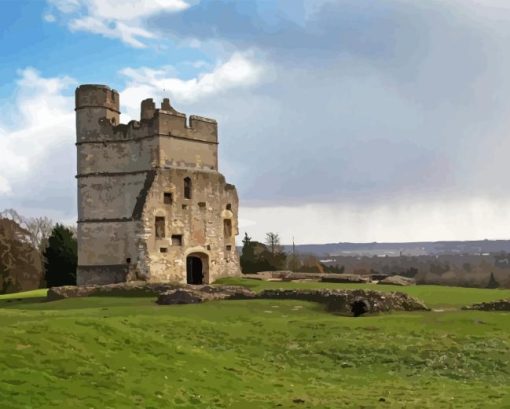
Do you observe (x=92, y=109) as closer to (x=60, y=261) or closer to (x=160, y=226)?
(x=160, y=226)

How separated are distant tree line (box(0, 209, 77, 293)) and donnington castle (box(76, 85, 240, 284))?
15.2 metres

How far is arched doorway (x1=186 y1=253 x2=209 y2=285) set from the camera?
47709 mm

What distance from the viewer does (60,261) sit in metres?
60.9

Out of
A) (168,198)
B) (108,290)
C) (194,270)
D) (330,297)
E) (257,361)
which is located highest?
(168,198)

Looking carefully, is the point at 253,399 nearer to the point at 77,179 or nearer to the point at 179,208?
the point at 179,208

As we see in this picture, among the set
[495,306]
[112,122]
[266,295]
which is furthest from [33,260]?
[495,306]

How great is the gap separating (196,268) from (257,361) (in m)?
28.8

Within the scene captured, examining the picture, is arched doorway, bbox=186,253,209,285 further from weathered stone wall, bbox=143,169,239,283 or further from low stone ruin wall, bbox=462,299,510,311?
low stone ruin wall, bbox=462,299,510,311

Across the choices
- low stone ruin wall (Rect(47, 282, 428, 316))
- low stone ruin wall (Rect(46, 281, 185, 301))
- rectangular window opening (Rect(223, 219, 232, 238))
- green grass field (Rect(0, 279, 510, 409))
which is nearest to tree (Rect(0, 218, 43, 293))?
rectangular window opening (Rect(223, 219, 232, 238))

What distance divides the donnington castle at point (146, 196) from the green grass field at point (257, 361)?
16344mm

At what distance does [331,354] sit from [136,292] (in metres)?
20.4

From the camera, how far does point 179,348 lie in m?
18.9

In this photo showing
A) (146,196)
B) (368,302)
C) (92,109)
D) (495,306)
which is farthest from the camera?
(92,109)

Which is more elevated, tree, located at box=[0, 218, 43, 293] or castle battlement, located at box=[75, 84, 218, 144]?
castle battlement, located at box=[75, 84, 218, 144]
